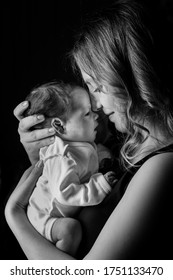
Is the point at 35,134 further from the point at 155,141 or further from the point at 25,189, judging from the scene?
the point at 155,141

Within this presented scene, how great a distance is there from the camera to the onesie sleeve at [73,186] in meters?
0.95

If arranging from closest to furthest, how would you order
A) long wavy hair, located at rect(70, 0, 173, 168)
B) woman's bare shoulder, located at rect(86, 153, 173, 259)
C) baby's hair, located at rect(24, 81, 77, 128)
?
woman's bare shoulder, located at rect(86, 153, 173, 259) < long wavy hair, located at rect(70, 0, 173, 168) < baby's hair, located at rect(24, 81, 77, 128)

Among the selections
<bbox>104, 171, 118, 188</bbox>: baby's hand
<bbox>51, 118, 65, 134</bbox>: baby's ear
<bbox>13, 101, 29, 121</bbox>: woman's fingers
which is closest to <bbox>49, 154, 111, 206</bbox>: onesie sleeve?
<bbox>104, 171, 118, 188</bbox>: baby's hand

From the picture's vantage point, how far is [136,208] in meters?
0.76

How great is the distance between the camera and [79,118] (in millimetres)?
1116

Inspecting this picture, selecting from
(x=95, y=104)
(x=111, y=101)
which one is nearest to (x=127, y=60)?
(x=111, y=101)

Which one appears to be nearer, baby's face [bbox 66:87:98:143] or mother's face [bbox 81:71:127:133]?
mother's face [bbox 81:71:127:133]

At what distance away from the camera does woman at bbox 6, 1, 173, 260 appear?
77 cm

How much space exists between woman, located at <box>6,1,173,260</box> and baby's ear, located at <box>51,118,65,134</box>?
145mm

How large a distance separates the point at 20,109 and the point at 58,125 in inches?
5.4

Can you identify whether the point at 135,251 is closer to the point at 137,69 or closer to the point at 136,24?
the point at 137,69

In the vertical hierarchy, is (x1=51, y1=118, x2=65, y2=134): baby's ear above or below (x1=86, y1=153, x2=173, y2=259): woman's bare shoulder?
above

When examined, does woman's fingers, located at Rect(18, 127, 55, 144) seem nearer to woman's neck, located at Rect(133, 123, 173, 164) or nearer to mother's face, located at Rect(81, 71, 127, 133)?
mother's face, located at Rect(81, 71, 127, 133)
